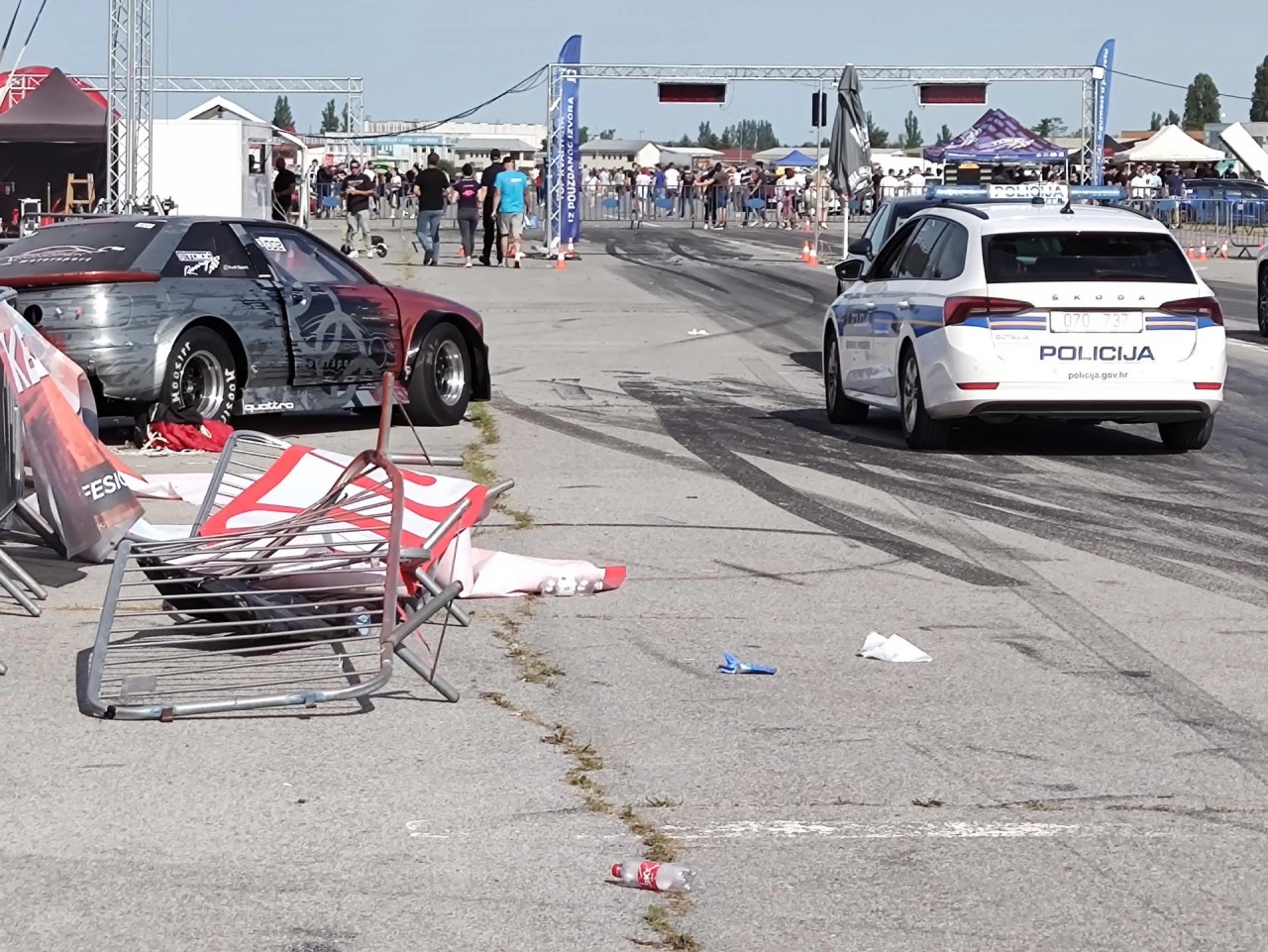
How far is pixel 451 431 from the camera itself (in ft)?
44.7

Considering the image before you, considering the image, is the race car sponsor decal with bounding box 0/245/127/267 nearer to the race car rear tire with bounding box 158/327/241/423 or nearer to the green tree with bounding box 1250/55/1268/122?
Answer: the race car rear tire with bounding box 158/327/241/423

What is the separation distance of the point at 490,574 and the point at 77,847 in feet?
11.1

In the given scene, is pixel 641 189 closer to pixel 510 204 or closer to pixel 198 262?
pixel 510 204

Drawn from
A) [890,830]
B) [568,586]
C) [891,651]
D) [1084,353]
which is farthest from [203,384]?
[890,830]

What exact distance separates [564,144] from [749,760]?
35.3 meters

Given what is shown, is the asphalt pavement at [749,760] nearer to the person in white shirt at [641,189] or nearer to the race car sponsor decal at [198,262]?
the race car sponsor decal at [198,262]

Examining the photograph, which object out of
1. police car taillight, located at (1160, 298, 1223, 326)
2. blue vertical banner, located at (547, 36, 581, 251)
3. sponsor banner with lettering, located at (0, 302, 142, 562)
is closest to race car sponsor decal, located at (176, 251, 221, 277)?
sponsor banner with lettering, located at (0, 302, 142, 562)

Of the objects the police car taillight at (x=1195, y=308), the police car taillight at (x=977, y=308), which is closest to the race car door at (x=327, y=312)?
the police car taillight at (x=977, y=308)

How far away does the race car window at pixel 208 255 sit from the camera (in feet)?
40.4

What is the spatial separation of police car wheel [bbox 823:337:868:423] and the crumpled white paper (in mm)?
7018

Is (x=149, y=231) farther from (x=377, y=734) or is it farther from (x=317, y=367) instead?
(x=377, y=734)

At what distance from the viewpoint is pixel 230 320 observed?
12422 millimetres

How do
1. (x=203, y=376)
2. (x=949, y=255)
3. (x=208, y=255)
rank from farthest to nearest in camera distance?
1. (x=949, y=255)
2. (x=208, y=255)
3. (x=203, y=376)

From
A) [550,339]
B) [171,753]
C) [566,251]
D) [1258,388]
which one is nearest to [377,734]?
[171,753]
